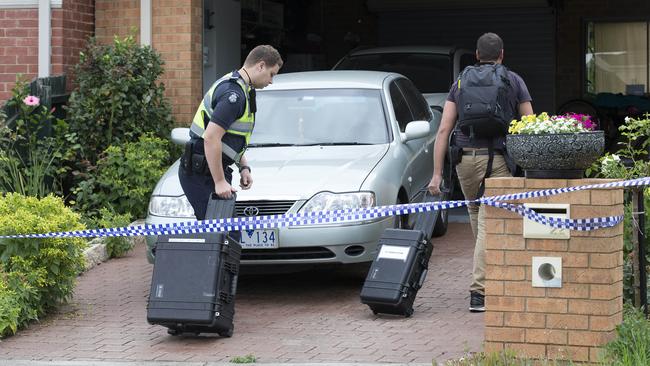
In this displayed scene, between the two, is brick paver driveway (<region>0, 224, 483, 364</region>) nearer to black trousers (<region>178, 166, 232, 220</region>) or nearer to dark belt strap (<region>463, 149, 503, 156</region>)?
black trousers (<region>178, 166, 232, 220</region>)

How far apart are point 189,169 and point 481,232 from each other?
2.00 metres

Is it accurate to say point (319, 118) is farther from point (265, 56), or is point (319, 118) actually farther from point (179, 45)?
point (179, 45)

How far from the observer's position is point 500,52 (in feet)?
25.7

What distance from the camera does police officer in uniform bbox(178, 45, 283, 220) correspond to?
23.7 feet

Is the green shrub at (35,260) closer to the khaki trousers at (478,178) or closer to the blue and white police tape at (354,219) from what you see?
the blue and white police tape at (354,219)

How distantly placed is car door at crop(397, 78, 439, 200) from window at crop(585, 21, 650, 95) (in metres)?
9.13

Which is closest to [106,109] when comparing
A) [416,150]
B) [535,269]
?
[416,150]

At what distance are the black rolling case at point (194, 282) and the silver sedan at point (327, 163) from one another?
859mm

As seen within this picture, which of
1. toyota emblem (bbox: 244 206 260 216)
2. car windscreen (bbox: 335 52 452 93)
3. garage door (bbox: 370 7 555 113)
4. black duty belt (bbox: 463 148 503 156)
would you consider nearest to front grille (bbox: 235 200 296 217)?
toyota emblem (bbox: 244 206 260 216)

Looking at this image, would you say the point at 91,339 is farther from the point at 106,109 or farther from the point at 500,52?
the point at 106,109

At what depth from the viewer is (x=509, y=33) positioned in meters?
19.8

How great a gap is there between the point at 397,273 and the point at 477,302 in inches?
25.4

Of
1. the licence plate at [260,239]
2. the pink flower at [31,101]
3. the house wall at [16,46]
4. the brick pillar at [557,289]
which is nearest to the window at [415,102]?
the licence plate at [260,239]

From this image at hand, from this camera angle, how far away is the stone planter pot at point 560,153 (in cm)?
632
